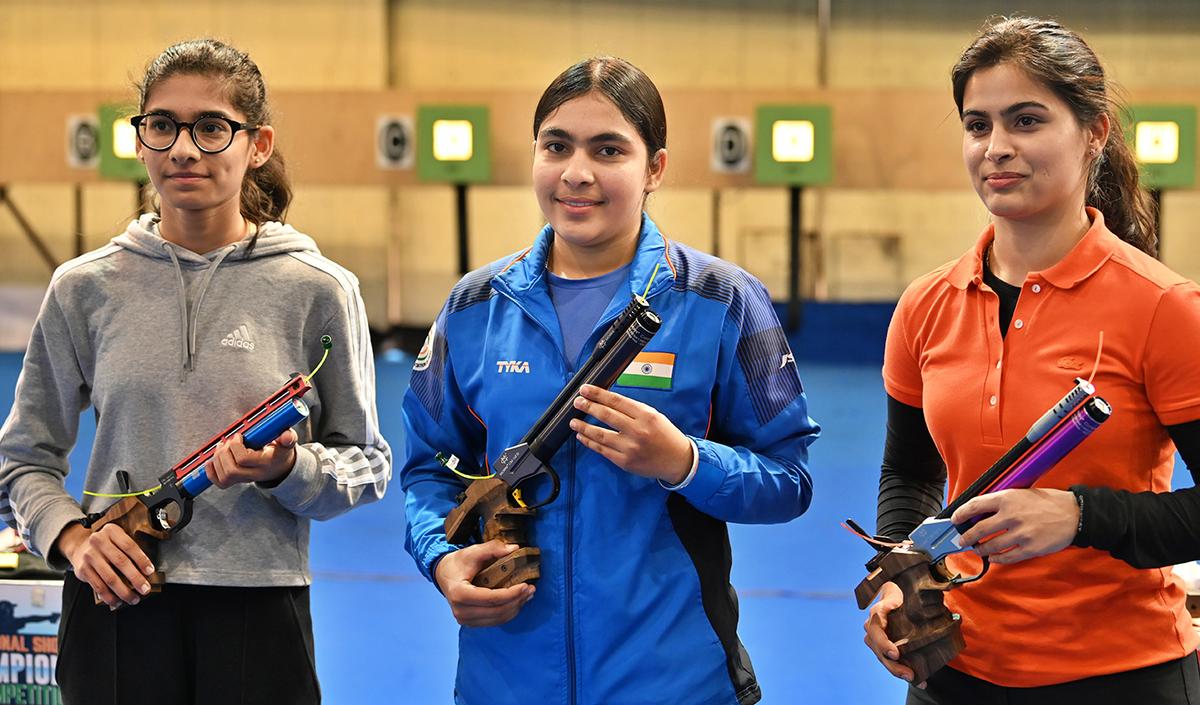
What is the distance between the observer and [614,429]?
5.12ft

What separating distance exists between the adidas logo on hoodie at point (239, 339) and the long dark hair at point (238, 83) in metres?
0.23

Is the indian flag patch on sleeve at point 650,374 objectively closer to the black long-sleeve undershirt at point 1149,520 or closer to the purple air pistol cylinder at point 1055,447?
the purple air pistol cylinder at point 1055,447

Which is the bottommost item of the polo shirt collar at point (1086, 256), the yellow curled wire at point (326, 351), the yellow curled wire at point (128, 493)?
the yellow curled wire at point (128, 493)

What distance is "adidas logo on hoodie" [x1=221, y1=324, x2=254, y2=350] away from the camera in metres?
1.90

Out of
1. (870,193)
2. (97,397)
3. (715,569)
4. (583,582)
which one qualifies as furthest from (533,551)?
(870,193)

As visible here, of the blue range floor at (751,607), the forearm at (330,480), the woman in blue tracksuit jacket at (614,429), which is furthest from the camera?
the blue range floor at (751,607)

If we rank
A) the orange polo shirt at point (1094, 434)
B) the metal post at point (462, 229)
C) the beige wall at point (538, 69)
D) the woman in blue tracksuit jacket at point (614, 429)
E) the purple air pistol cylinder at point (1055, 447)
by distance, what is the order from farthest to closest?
the beige wall at point (538, 69)
the metal post at point (462, 229)
the woman in blue tracksuit jacket at point (614, 429)
the orange polo shirt at point (1094, 434)
the purple air pistol cylinder at point (1055, 447)

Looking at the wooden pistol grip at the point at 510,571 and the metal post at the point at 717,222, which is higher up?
the metal post at the point at 717,222

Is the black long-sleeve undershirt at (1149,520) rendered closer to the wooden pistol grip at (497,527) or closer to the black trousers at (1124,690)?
the black trousers at (1124,690)

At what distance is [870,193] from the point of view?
9312 mm

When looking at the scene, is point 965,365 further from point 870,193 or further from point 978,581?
point 870,193

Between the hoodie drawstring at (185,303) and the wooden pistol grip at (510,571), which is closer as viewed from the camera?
the wooden pistol grip at (510,571)

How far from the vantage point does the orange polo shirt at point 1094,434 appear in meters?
1.50

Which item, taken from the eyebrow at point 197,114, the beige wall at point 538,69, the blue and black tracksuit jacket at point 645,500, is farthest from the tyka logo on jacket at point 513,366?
the beige wall at point 538,69
